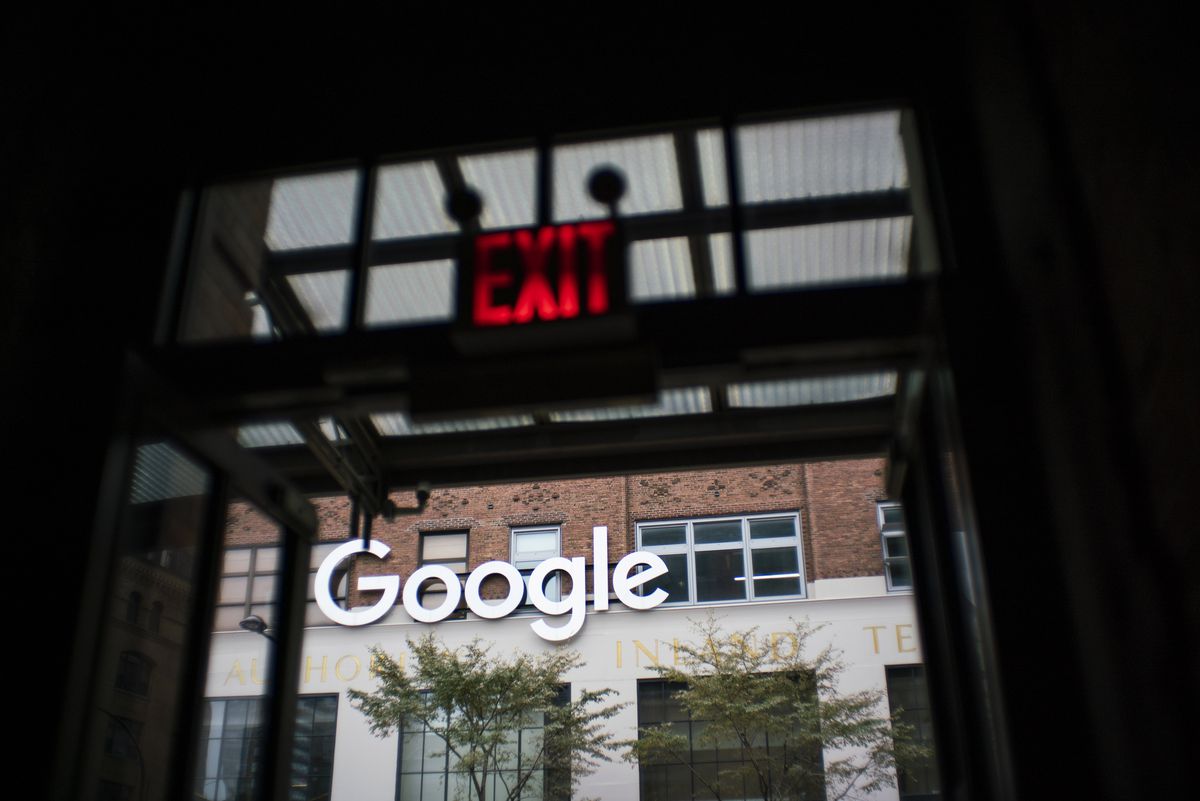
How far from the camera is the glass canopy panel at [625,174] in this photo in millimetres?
4270

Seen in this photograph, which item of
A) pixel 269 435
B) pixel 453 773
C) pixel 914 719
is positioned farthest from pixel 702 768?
pixel 269 435

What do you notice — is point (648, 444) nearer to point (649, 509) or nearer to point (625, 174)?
point (625, 174)

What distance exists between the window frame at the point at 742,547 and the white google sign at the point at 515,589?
66 cm

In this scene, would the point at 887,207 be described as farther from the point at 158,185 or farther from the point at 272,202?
the point at 158,185

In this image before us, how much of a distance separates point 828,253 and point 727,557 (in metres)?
20.3

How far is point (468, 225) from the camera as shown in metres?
4.27

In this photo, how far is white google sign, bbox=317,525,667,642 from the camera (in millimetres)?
23266

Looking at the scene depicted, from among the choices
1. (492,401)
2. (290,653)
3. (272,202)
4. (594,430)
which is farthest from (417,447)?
(492,401)

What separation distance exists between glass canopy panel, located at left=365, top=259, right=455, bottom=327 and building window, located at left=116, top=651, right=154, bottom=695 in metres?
1.58

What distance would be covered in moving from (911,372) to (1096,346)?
1547 mm

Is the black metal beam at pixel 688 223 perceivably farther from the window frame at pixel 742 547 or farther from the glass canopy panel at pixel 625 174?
the window frame at pixel 742 547

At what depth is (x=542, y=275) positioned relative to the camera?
3.82 m

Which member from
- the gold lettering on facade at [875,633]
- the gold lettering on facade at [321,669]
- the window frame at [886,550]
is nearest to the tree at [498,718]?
the gold lettering on facade at [321,669]

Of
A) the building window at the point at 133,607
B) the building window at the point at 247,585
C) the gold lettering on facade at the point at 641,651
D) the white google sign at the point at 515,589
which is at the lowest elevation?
the building window at the point at 133,607
